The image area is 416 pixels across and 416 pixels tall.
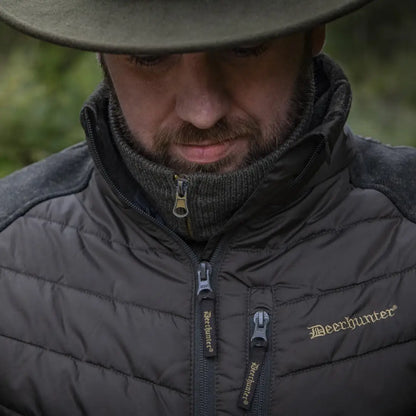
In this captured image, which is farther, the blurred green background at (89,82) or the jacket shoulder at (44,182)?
the blurred green background at (89,82)

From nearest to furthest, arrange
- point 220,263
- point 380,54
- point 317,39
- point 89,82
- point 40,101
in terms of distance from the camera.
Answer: point 220,263
point 317,39
point 40,101
point 89,82
point 380,54

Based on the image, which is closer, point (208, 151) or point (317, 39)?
point (208, 151)

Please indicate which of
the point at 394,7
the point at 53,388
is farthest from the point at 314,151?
the point at 394,7

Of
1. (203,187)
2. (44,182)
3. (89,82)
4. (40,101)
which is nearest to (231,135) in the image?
(203,187)

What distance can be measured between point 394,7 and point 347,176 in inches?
198

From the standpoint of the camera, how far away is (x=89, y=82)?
634cm

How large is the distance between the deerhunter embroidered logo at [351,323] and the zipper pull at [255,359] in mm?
155

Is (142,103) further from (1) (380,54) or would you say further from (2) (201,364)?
(1) (380,54)

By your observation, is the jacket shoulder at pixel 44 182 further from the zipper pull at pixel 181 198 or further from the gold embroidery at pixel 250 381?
the gold embroidery at pixel 250 381

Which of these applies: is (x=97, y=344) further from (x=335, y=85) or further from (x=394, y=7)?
(x=394, y=7)

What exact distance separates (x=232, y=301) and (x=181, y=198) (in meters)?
0.35

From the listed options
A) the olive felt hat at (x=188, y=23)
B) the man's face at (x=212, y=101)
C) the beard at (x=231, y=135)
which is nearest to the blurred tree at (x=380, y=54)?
the beard at (x=231, y=135)

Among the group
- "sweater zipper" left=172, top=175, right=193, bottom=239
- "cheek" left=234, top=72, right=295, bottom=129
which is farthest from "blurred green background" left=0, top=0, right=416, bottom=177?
"cheek" left=234, top=72, right=295, bottom=129

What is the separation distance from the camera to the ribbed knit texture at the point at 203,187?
277 centimetres
